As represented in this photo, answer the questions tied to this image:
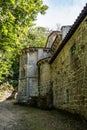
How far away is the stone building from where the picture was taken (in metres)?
10.7

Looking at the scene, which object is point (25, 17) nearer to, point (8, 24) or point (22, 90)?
point (8, 24)

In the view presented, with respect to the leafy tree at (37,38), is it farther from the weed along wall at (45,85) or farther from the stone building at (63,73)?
the weed along wall at (45,85)

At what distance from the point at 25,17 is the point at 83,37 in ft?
9.90

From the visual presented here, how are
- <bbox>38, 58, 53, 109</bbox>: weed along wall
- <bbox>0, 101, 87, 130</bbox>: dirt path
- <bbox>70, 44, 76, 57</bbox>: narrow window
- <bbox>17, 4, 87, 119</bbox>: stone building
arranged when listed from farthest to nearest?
<bbox>38, 58, 53, 109</bbox>: weed along wall
<bbox>70, 44, 76, 57</bbox>: narrow window
<bbox>17, 4, 87, 119</bbox>: stone building
<bbox>0, 101, 87, 130</bbox>: dirt path

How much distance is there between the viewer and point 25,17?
34.7 feet

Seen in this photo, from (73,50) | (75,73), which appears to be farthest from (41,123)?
(73,50)

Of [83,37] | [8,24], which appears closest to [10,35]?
[8,24]

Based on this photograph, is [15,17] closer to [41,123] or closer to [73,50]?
[73,50]

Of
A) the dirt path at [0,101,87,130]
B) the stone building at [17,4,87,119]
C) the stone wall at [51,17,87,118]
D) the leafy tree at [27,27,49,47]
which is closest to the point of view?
the dirt path at [0,101,87,130]

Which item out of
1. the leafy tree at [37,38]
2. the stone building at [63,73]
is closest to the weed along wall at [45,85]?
the stone building at [63,73]

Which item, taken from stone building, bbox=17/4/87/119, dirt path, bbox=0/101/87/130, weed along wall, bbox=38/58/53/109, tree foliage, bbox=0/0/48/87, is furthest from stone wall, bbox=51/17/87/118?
weed along wall, bbox=38/58/53/109

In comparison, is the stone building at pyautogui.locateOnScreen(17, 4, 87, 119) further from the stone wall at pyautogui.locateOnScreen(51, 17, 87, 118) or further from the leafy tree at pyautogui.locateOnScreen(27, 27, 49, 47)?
the leafy tree at pyautogui.locateOnScreen(27, 27, 49, 47)

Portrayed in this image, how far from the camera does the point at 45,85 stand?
882 inches

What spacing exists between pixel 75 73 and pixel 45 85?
10.7m
